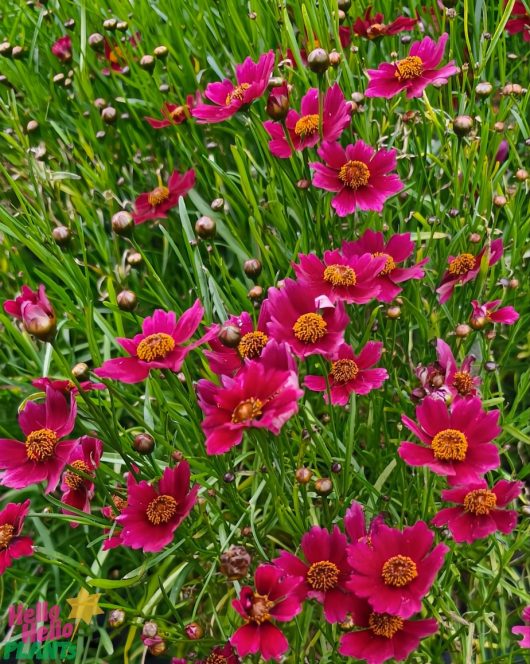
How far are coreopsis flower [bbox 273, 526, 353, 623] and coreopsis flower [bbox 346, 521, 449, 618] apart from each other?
1.5 inches

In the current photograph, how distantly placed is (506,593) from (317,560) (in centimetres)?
50

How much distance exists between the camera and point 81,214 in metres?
1.67

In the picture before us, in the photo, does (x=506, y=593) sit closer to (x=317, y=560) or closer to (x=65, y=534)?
(x=317, y=560)

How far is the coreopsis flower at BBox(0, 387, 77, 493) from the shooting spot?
2.99ft

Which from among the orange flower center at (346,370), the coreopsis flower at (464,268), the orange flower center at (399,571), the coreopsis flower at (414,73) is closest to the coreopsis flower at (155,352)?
the orange flower center at (346,370)

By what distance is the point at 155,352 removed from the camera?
86 centimetres

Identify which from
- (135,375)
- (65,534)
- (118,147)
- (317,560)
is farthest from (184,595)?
(118,147)

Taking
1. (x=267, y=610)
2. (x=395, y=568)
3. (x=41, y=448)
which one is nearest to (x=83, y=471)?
(x=41, y=448)

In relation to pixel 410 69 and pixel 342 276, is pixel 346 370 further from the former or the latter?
pixel 410 69

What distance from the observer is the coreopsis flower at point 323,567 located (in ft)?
2.69

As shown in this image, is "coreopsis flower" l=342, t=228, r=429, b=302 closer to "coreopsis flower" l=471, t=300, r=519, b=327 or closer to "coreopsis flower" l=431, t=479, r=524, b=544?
"coreopsis flower" l=471, t=300, r=519, b=327

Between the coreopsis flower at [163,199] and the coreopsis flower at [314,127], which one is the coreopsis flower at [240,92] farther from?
the coreopsis flower at [163,199]

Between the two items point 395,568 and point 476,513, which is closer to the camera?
point 395,568

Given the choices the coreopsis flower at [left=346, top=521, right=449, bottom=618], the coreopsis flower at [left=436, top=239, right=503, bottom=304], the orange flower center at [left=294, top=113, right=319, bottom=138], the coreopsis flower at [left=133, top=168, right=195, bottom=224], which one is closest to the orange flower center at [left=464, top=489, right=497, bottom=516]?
the coreopsis flower at [left=346, top=521, right=449, bottom=618]
